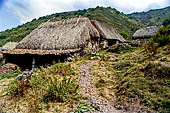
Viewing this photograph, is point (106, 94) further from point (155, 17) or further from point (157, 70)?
point (155, 17)

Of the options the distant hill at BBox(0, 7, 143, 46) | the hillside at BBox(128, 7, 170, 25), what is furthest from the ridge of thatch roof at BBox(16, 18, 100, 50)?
the hillside at BBox(128, 7, 170, 25)

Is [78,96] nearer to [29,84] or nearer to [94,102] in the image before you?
[94,102]

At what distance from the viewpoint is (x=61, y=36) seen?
1485cm

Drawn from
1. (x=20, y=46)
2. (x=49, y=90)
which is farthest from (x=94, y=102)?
(x=20, y=46)

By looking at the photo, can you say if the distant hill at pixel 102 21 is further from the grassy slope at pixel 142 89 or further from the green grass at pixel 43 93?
the green grass at pixel 43 93

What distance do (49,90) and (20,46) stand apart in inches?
477

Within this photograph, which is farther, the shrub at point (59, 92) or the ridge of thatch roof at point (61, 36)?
the ridge of thatch roof at point (61, 36)

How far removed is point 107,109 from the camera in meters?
4.67

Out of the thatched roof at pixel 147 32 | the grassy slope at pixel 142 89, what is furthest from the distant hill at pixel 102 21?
the grassy slope at pixel 142 89

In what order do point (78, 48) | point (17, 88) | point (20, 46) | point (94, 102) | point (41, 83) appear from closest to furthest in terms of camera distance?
point (94, 102) < point (17, 88) < point (41, 83) < point (78, 48) < point (20, 46)

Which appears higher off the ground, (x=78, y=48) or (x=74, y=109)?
(x=78, y=48)

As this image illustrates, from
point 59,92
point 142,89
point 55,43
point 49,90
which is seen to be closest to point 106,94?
point 142,89

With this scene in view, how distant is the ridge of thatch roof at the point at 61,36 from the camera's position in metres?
13.7

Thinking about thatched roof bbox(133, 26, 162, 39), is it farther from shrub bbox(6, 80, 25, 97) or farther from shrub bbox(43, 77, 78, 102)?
shrub bbox(6, 80, 25, 97)
